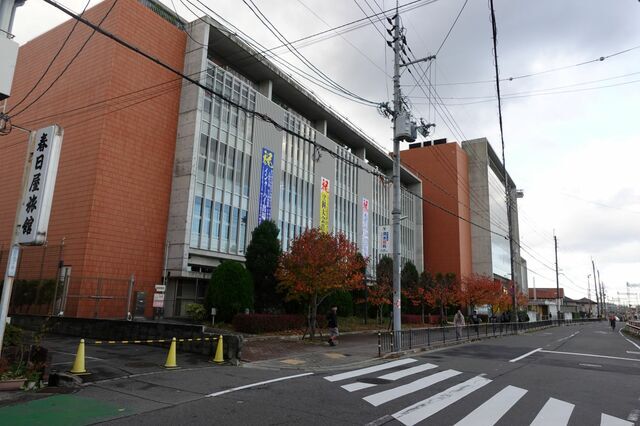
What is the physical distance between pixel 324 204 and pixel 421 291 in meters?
12.1

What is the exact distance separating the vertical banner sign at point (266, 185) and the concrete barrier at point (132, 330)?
1492cm

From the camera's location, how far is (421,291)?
3953cm

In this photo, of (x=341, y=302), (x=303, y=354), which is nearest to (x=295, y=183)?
(x=341, y=302)

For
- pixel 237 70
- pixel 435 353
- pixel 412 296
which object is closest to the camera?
pixel 435 353

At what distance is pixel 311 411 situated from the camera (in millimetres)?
7371

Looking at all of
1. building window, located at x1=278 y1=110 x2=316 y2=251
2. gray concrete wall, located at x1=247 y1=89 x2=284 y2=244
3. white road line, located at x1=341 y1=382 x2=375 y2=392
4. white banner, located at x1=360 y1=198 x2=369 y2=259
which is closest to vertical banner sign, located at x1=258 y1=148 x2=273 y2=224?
gray concrete wall, located at x1=247 y1=89 x2=284 y2=244

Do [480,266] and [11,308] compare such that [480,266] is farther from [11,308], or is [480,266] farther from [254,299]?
[11,308]

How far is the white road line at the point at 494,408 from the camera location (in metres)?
6.91

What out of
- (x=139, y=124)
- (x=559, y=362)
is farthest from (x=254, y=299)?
(x=559, y=362)

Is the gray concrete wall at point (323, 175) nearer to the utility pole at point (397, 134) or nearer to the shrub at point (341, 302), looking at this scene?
the shrub at point (341, 302)

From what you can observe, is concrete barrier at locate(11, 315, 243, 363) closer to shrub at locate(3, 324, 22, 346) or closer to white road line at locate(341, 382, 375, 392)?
shrub at locate(3, 324, 22, 346)

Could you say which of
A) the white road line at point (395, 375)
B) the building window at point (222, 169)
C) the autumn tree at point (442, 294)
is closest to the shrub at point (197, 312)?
the building window at point (222, 169)

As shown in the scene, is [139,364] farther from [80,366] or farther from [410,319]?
[410,319]

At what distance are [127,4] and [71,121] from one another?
7938 millimetres
